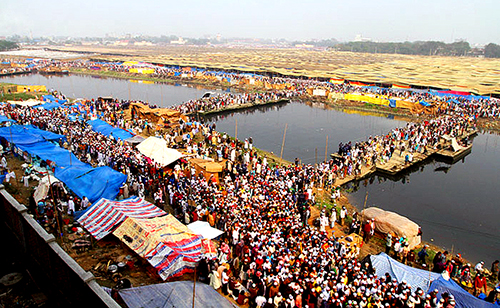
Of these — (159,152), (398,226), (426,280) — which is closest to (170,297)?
(426,280)

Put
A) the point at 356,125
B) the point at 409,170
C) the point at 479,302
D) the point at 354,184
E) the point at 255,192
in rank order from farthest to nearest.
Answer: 1. the point at 356,125
2. the point at 409,170
3. the point at 354,184
4. the point at 255,192
5. the point at 479,302

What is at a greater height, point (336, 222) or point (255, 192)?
point (255, 192)

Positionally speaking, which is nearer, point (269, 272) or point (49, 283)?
point (49, 283)

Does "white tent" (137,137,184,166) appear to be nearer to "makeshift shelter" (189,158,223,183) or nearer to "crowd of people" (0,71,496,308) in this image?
"crowd of people" (0,71,496,308)

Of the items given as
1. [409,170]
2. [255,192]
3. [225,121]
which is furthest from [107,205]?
[225,121]

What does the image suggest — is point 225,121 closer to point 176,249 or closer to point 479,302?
point 176,249

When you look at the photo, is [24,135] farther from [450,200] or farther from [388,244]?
[450,200]

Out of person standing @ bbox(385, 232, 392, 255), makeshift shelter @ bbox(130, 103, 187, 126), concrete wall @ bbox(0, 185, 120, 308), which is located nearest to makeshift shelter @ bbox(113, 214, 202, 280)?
concrete wall @ bbox(0, 185, 120, 308)
